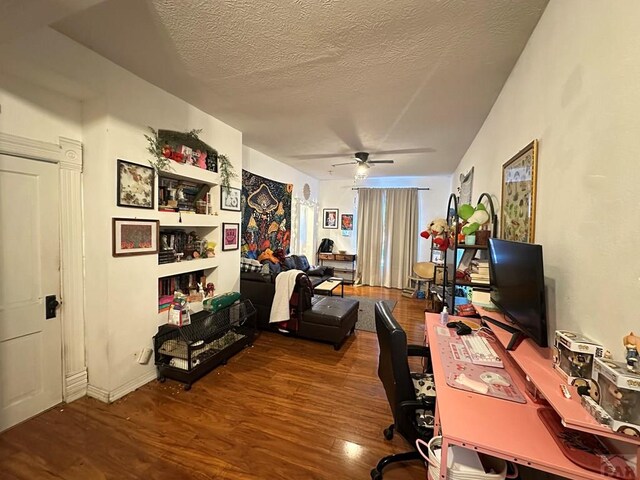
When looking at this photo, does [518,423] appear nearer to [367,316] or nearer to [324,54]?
[324,54]

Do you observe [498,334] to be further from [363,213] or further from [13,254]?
[363,213]

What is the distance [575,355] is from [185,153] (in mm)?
3151

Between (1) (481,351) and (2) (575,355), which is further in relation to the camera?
(1) (481,351)

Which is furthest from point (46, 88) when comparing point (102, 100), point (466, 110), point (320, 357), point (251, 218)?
point (466, 110)

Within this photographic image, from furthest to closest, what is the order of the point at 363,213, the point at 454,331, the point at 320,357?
the point at 363,213 → the point at 320,357 → the point at 454,331

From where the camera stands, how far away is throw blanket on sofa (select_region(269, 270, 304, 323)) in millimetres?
3355

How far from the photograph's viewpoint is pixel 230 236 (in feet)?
11.2

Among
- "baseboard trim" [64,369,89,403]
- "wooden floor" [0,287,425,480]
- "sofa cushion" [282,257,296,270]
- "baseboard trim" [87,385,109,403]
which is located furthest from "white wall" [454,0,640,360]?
"sofa cushion" [282,257,296,270]

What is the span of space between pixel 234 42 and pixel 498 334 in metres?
2.42

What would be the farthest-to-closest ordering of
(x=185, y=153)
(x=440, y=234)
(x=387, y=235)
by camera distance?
(x=387, y=235) < (x=440, y=234) < (x=185, y=153)

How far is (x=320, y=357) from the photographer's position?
3066 millimetres

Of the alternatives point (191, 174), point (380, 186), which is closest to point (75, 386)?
point (191, 174)

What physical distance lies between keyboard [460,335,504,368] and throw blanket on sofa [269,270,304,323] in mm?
2040

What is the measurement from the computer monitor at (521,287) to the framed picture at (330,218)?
5464 mm
